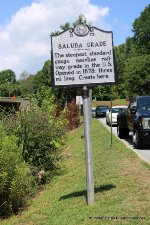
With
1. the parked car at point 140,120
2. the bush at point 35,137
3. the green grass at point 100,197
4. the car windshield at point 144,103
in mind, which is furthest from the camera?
the car windshield at point 144,103

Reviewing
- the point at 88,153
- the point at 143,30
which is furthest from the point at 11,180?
the point at 143,30

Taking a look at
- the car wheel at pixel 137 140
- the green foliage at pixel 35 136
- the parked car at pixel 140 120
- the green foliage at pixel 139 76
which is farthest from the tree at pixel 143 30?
the green foliage at pixel 35 136

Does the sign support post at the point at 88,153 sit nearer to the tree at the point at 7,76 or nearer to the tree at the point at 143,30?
the tree at the point at 143,30

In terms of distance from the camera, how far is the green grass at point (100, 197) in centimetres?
719

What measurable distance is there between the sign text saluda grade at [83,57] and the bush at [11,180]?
Result: 295 centimetres

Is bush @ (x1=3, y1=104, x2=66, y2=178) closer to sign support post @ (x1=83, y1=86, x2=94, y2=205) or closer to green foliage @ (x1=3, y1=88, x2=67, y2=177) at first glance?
green foliage @ (x1=3, y1=88, x2=67, y2=177)

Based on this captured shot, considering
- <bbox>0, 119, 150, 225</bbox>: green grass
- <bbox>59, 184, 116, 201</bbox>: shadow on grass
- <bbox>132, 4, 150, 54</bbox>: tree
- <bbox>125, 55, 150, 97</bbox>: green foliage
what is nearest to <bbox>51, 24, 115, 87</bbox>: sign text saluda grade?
<bbox>0, 119, 150, 225</bbox>: green grass

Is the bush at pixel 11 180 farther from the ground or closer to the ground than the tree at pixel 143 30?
closer to the ground

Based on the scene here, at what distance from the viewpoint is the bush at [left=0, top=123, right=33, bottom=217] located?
33.2 feet

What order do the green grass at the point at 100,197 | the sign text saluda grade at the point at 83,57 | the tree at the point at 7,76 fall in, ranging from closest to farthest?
the green grass at the point at 100,197
the sign text saluda grade at the point at 83,57
the tree at the point at 7,76

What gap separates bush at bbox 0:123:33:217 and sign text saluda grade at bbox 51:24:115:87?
116 inches

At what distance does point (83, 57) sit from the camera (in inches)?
309

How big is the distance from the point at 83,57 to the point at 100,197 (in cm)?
241

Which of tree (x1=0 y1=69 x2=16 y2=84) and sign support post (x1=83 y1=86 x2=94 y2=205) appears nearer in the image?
sign support post (x1=83 y1=86 x2=94 y2=205)
